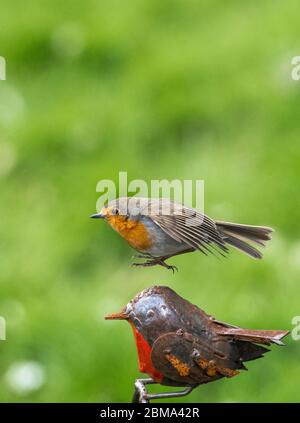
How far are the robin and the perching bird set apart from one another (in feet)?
0.59

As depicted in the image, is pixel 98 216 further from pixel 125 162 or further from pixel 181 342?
pixel 125 162

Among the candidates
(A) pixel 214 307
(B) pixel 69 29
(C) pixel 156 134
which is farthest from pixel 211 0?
(A) pixel 214 307

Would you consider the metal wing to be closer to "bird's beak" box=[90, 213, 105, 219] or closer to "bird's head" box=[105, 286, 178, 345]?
"bird's head" box=[105, 286, 178, 345]

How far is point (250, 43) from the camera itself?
21.0 feet

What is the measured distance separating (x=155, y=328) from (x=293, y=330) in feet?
6.86

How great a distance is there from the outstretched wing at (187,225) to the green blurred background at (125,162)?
1697 mm

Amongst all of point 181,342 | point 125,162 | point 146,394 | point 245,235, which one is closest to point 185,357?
point 181,342

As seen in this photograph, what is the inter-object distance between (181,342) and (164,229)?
36cm

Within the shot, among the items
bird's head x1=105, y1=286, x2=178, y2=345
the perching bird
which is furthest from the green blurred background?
bird's head x1=105, y1=286, x2=178, y2=345

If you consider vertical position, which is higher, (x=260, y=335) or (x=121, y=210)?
(x=121, y=210)

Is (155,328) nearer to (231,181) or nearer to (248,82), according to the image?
(231,181)

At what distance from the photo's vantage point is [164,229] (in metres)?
2.72

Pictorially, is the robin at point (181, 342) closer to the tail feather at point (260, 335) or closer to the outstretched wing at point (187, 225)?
the tail feather at point (260, 335)

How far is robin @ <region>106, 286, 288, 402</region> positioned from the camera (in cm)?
247
